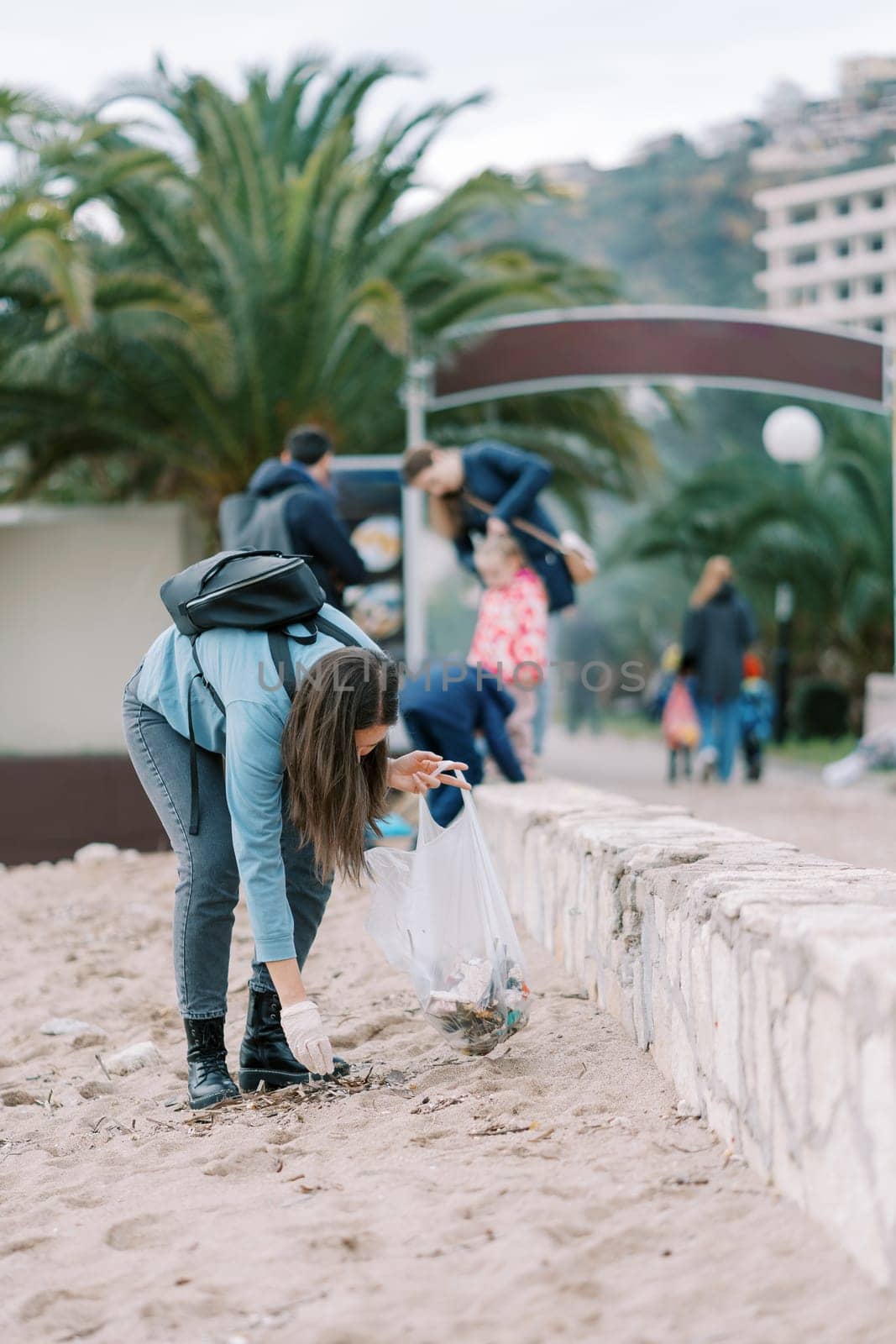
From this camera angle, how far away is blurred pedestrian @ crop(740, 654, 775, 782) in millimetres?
11945

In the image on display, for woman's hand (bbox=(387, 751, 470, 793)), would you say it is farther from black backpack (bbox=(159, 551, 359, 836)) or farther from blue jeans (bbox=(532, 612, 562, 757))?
blue jeans (bbox=(532, 612, 562, 757))

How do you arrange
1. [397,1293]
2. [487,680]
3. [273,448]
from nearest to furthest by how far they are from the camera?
1. [397,1293]
2. [487,680]
3. [273,448]

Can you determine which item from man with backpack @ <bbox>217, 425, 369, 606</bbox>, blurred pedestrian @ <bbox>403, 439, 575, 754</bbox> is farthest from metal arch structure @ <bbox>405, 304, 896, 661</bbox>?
man with backpack @ <bbox>217, 425, 369, 606</bbox>

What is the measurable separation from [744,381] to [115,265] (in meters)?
4.77

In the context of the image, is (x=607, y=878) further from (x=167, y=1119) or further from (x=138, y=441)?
(x=138, y=441)

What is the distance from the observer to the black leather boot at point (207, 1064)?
3291 millimetres

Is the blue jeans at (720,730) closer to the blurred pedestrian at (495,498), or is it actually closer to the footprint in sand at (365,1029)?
the blurred pedestrian at (495,498)

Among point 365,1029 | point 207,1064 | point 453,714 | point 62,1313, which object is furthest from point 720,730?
point 62,1313

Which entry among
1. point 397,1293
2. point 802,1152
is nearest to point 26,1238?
point 397,1293

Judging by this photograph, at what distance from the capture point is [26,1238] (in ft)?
8.45

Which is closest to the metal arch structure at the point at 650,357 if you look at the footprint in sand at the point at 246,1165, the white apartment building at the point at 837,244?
the footprint in sand at the point at 246,1165

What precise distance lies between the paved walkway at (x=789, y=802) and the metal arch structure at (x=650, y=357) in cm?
271

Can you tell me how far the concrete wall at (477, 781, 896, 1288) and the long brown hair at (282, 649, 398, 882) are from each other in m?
0.70

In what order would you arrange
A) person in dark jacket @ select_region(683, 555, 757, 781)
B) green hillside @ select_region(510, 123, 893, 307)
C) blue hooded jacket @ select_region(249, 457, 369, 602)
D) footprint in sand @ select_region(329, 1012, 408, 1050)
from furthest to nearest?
green hillside @ select_region(510, 123, 893, 307)
person in dark jacket @ select_region(683, 555, 757, 781)
blue hooded jacket @ select_region(249, 457, 369, 602)
footprint in sand @ select_region(329, 1012, 408, 1050)
